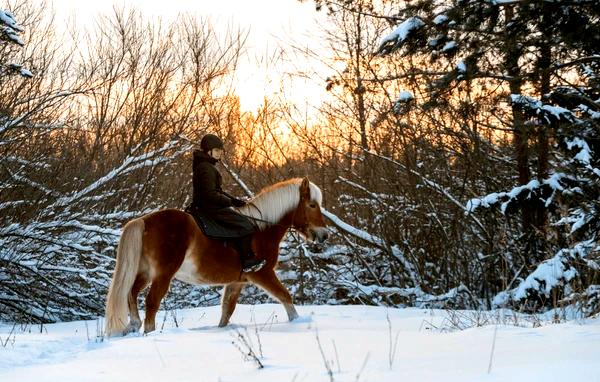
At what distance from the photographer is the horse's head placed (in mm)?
7836

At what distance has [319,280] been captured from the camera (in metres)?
13.4

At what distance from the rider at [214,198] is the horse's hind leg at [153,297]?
0.86 metres

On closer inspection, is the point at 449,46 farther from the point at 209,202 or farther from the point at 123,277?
the point at 123,277

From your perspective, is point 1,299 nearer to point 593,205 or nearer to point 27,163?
point 27,163

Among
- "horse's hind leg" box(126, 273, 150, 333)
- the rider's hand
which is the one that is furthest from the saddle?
"horse's hind leg" box(126, 273, 150, 333)

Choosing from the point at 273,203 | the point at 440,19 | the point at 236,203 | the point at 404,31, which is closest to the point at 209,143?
the point at 236,203

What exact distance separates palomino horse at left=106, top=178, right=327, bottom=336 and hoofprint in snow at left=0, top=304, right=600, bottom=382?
91 cm

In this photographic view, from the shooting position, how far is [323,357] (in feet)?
10.9

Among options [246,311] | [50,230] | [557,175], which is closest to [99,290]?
[50,230]

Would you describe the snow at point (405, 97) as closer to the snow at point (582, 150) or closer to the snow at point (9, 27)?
the snow at point (582, 150)

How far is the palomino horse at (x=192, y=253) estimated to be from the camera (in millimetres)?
6355

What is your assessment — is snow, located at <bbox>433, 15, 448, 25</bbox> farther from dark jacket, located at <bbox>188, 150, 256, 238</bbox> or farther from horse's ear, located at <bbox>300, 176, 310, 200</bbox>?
dark jacket, located at <bbox>188, 150, 256, 238</bbox>

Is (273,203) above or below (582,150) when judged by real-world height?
below

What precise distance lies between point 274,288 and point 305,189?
121 centimetres
